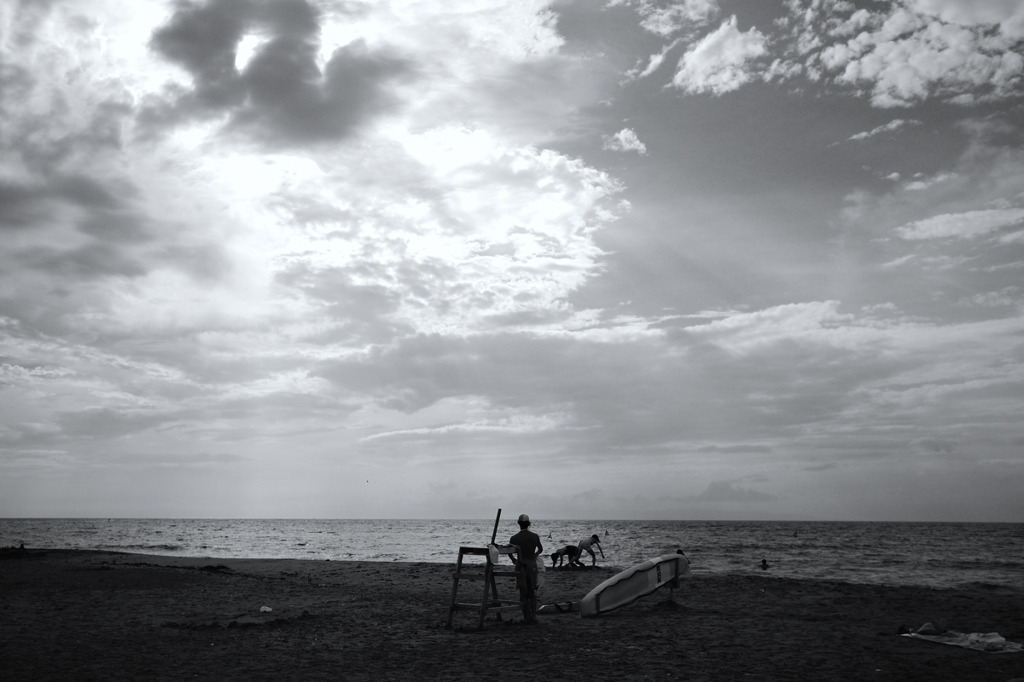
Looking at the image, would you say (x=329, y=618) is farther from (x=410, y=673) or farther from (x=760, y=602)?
(x=760, y=602)

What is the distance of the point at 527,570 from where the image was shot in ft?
48.9

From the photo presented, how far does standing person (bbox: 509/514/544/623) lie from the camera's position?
14.7m

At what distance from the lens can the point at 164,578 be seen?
22078 millimetres

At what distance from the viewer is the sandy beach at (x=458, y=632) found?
10.3 m

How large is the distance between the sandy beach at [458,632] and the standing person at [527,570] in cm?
43

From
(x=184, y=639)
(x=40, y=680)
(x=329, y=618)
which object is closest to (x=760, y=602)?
(x=329, y=618)

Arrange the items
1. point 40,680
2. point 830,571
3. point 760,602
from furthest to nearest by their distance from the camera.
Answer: point 830,571, point 760,602, point 40,680

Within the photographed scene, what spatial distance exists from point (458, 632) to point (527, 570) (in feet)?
6.42

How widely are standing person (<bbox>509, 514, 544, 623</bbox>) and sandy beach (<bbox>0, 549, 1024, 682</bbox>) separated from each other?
1.41 ft

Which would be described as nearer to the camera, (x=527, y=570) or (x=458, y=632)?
(x=458, y=632)

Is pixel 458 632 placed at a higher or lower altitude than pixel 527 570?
lower

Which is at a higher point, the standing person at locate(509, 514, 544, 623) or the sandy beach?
the standing person at locate(509, 514, 544, 623)

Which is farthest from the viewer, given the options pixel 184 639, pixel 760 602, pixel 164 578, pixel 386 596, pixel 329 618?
pixel 164 578

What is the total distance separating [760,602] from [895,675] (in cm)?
827
